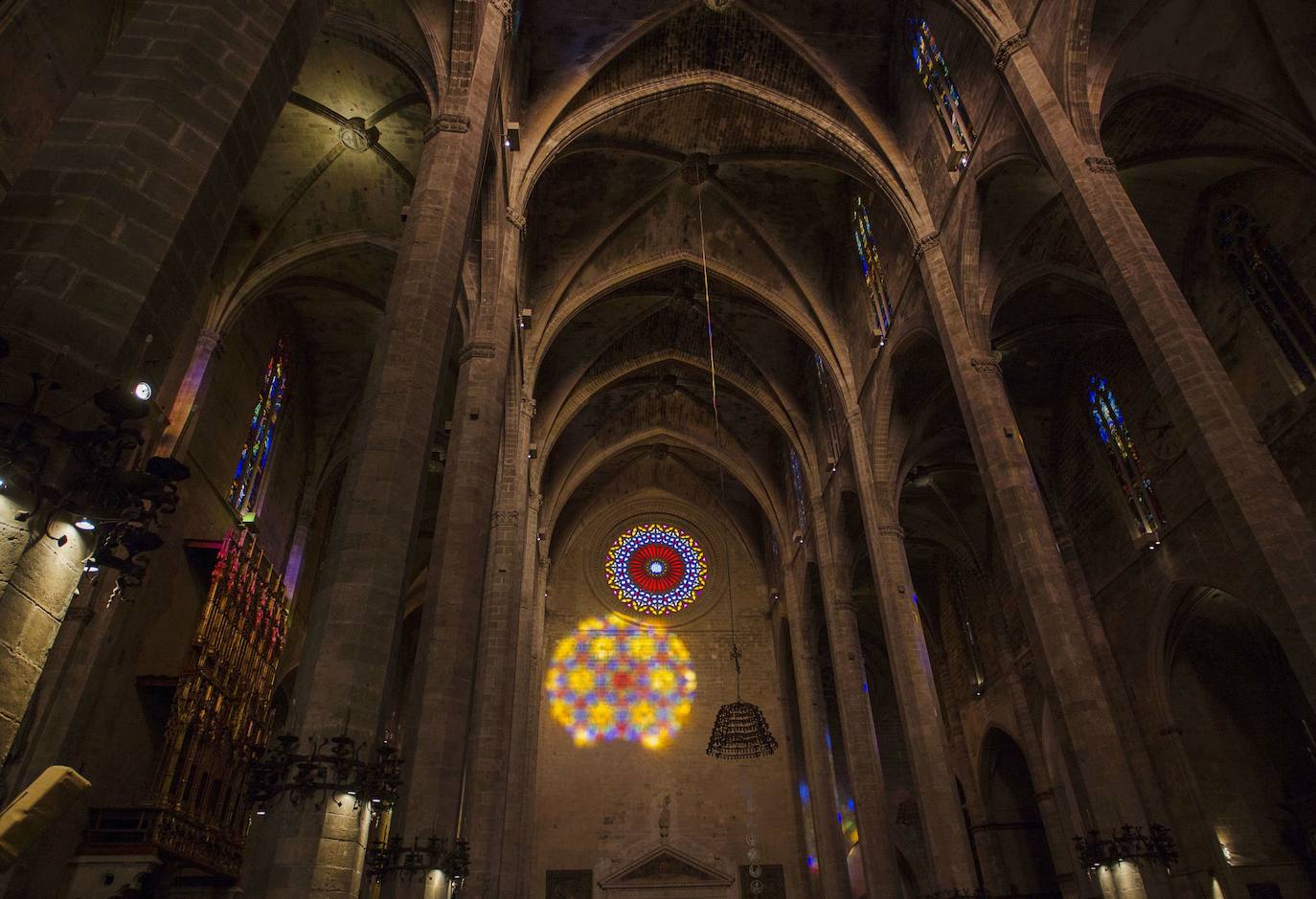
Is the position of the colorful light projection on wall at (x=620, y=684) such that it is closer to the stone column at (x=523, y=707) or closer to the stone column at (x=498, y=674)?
the stone column at (x=523, y=707)

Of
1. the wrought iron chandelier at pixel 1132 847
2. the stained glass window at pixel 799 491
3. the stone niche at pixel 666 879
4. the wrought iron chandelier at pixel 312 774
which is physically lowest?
the wrought iron chandelier at pixel 1132 847

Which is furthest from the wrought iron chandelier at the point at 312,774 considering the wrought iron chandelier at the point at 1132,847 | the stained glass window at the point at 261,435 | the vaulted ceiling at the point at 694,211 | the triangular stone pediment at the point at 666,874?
the triangular stone pediment at the point at 666,874

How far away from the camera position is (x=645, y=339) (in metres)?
22.3

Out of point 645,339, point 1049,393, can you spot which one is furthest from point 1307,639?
point 645,339

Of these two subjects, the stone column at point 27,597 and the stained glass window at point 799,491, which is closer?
the stone column at point 27,597

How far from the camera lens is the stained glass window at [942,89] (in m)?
13.3

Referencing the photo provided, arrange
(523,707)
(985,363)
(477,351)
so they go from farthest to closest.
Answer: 1. (523,707)
2. (985,363)
3. (477,351)

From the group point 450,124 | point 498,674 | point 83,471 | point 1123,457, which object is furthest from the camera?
point 1123,457

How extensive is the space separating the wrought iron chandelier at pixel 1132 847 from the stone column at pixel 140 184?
9547 millimetres

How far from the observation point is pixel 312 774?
16.8 ft

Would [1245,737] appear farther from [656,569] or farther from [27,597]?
[27,597]

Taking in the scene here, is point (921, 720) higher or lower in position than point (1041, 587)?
lower

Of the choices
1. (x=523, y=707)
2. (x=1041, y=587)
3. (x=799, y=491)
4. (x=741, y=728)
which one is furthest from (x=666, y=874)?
(x=1041, y=587)

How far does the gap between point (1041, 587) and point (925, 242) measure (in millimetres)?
6612
